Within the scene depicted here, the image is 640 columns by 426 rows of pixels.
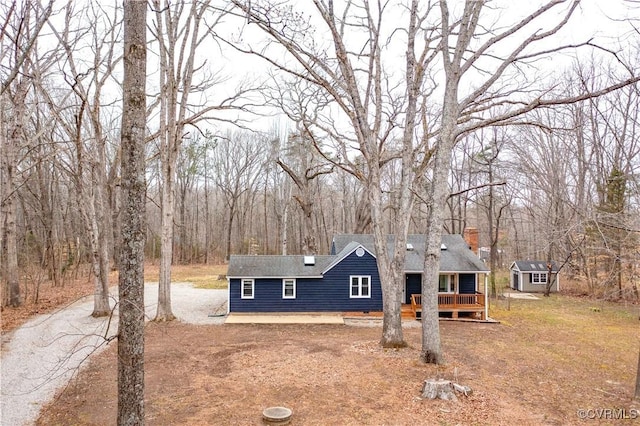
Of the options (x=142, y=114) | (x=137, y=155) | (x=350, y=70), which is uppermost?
(x=350, y=70)

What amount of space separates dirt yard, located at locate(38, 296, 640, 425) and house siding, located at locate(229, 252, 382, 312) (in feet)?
7.54

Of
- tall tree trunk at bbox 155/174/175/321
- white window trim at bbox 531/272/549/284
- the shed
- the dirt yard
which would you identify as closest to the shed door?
the dirt yard

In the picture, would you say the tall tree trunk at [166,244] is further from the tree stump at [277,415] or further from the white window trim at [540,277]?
the white window trim at [540,277]

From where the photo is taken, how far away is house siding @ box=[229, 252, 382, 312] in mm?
16875

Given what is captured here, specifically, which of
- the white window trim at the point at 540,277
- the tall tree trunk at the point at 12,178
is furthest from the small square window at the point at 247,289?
the white window trim at the point at 540,277

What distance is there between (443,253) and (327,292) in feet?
17.4

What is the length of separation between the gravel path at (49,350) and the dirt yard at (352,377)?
411mm

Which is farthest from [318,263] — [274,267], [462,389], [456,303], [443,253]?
[462,389]

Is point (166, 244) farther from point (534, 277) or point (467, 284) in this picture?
point (534, 277)

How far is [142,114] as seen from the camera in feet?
15.5

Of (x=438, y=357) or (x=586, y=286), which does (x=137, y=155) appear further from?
(x=586, y=286)

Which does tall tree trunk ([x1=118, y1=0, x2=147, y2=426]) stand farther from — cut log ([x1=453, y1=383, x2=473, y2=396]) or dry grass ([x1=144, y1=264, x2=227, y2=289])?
dry grass ([x1=144, y1=264, x2=227, y2=289])

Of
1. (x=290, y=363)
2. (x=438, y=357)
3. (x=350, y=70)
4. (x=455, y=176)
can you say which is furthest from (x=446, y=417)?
(x=455, y=176)

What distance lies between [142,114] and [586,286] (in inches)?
1148
